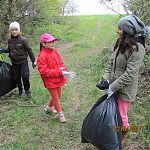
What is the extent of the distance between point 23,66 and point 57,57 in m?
1.41

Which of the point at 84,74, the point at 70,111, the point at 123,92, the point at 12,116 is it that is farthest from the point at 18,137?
the point at 84,74

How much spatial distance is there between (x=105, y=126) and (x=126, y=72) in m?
0.70

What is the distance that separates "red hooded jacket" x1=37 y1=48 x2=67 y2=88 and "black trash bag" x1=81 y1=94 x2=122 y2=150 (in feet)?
3.76

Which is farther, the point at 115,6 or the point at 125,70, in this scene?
the point at 115,6

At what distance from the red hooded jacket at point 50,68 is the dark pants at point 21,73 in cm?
138

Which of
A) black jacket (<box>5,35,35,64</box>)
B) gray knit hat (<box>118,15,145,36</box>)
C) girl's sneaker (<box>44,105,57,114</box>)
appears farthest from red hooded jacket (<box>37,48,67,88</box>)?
gray knit hat (<box>118,15,145,36</box>)

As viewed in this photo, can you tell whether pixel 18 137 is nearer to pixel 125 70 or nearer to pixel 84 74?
pixel 125 70

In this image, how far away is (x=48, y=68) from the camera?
5023 mm

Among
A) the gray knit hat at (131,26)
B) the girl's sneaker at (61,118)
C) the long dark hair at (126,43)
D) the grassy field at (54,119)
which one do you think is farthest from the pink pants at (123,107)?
the girl's sneaker at (61,118)

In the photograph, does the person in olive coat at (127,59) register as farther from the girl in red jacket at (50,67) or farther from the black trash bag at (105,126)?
the girl in red jacket at (50,67)

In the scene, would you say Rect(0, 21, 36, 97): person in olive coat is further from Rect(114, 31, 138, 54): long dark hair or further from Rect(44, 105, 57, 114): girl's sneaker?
Rect(114, 31, 138, 54): long dark hair

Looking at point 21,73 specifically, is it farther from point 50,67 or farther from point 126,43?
point 126,43

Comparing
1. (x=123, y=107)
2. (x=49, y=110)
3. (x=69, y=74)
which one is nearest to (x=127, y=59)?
(x=123, y=107)

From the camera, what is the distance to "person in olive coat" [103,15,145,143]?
12.3ft
